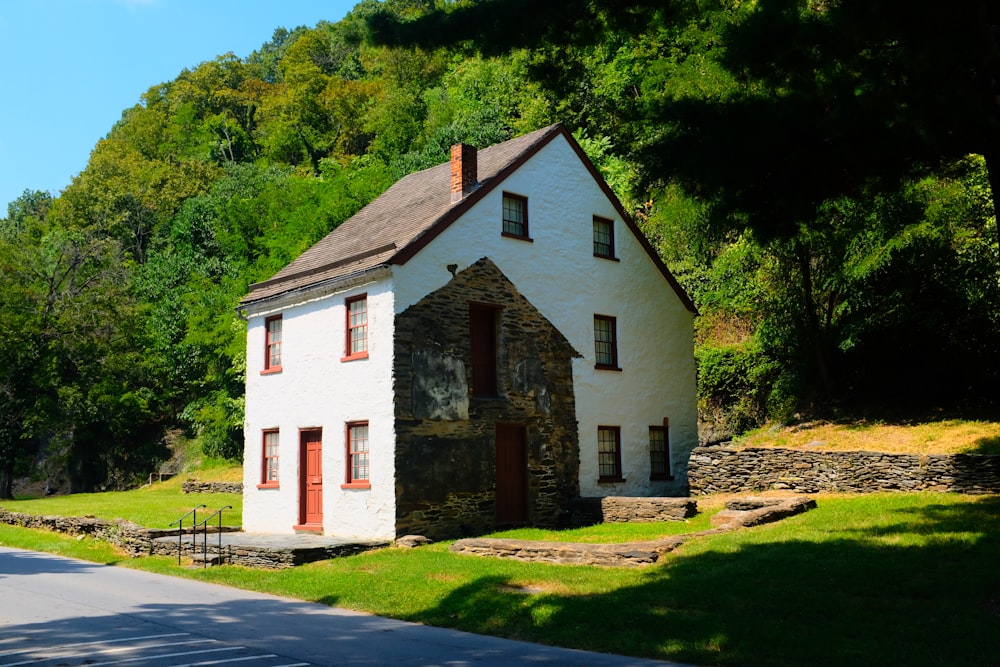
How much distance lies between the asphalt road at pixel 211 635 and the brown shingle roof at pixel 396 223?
831cm

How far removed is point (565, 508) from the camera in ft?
69.4

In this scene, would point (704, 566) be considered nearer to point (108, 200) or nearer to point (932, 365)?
point (932, 365)

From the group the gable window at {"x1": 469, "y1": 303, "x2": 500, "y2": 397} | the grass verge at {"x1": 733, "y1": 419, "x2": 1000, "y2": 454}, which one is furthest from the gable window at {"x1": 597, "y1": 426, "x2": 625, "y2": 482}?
the grass verge at {"x1": 733, "y1": 419, "x2": 1000, "y2": 454}

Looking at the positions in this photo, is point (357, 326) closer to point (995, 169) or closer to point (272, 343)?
point (272, 343)

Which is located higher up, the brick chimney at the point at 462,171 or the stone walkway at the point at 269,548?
the brick chimney at the point at 462,171

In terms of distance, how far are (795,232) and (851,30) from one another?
2.84m

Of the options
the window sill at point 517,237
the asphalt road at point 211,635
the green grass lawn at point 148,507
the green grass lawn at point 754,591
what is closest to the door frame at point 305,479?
the green grass lawn at point 754,591

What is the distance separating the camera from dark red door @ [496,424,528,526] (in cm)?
2003

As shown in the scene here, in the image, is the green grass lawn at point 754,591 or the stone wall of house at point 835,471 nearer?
the green grass lawn at point 754,591

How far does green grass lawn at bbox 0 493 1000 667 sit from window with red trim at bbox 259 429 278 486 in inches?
195

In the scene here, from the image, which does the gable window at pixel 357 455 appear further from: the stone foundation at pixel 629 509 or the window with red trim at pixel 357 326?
the stone foundation at pixel 629 509

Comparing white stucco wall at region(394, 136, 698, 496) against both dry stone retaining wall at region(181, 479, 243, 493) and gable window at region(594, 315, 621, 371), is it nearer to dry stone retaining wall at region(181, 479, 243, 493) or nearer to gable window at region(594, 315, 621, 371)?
gable window at region(594, 315, 621, 371)

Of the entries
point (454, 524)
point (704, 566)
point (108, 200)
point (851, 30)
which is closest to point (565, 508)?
point (454, 524)

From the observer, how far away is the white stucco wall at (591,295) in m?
20.5
